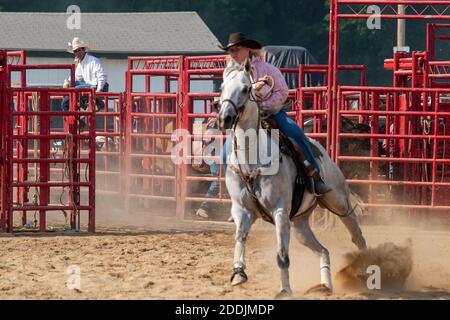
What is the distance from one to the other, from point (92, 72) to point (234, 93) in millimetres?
8000

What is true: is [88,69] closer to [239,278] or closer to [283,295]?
[239,278]

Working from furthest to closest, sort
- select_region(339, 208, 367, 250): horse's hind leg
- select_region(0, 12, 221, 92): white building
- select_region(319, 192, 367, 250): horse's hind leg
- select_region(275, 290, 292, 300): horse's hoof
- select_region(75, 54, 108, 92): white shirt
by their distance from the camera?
1. select_region(0, 12, 221, 92): white building
2. select_region(75, 54, 108, 92): white shirt
3. select_region(339, 208, 367, 250): horse's hind leg
4. select_region(319, 192, 367, 250): horse's hind leg
5. select_region(275, 290, 292, 300): horse's hoof

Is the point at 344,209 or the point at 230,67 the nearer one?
the point at 230,67

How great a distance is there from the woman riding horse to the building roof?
30.4 metres

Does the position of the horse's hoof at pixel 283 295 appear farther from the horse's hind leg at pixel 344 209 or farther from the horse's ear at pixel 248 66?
the horse's ear at pixel 248 66

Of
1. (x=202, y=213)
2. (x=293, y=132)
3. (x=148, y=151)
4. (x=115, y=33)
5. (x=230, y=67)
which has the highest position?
(x=115, y=33)

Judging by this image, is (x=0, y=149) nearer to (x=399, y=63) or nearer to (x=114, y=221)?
(x=114, y=221)

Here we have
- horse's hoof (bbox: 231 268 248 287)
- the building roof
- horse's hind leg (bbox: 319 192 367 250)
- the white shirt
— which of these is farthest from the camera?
the building roof

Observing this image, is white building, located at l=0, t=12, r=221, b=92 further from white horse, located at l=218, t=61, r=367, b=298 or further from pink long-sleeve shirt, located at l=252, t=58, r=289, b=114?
white horse, located at l=218, t=61, r=367, b=298

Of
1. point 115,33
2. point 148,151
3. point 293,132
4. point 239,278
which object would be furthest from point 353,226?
point 115,33

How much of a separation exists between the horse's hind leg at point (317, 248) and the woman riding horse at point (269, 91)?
382mm

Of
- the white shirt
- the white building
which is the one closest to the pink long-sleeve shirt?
the white shirt

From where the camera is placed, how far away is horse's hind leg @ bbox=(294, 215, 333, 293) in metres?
8.25

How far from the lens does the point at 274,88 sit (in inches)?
329
